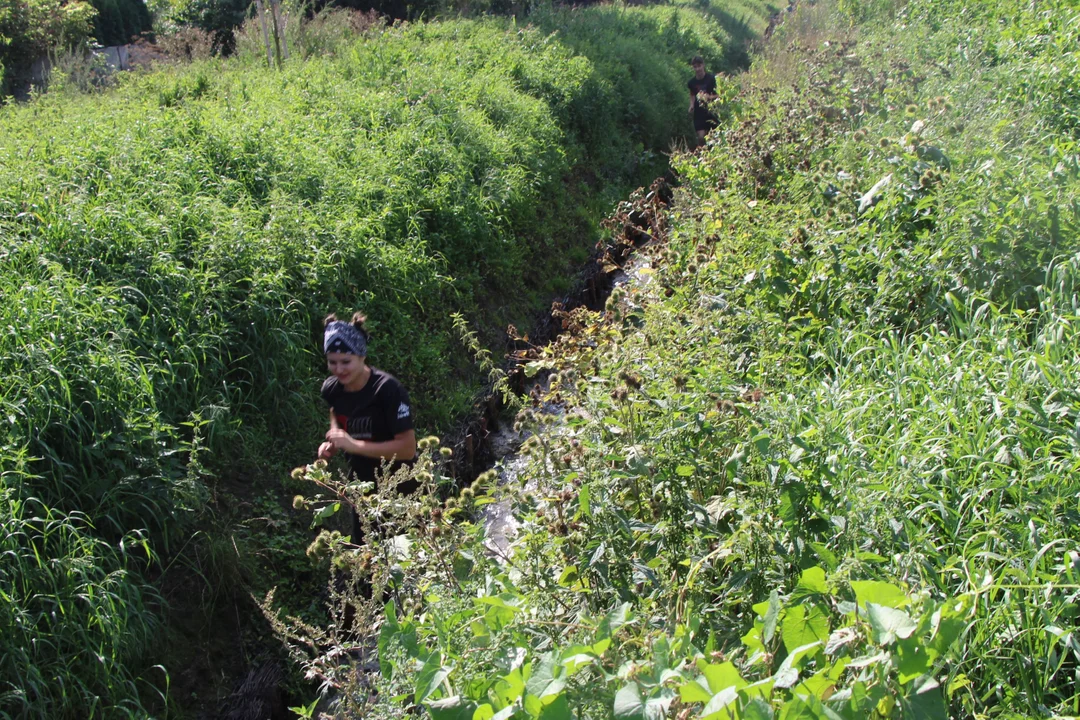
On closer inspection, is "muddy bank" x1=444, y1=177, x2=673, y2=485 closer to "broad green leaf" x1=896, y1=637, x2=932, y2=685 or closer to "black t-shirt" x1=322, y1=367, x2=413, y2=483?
"black t-shirt" x1=322, y1=367, x2=413, y2=483

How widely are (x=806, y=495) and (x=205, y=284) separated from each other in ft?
13.5

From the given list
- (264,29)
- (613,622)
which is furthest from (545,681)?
(264,29)

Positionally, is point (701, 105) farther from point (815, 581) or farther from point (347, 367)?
point (815, 581)

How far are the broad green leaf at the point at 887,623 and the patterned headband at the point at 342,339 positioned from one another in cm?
293

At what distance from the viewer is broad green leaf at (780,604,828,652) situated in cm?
200

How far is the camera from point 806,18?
18.6 metres

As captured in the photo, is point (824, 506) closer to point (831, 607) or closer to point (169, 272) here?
point (831, 607)

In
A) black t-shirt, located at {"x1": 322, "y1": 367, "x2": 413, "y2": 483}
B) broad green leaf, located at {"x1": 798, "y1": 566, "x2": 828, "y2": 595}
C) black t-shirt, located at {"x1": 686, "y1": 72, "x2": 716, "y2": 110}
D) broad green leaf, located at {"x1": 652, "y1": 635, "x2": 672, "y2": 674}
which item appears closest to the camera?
broad green leaf, located at {"x1": 652, "y1": 635, "x2": 672, "y2": 674}

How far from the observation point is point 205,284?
17.5 feet

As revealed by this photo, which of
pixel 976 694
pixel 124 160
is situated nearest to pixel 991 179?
pixel 976 694

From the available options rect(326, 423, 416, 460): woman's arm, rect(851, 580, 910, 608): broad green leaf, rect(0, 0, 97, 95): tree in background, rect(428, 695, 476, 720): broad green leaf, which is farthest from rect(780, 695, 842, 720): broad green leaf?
rect(0, 0, 97, 95): tree in background

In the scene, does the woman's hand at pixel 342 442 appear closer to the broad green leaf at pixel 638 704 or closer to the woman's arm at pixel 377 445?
the woman's arm at pixel 377 445

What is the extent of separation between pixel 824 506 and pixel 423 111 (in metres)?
7.60

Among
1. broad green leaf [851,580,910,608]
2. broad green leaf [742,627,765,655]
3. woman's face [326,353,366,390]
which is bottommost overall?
woman's face [326,353,366,390]
